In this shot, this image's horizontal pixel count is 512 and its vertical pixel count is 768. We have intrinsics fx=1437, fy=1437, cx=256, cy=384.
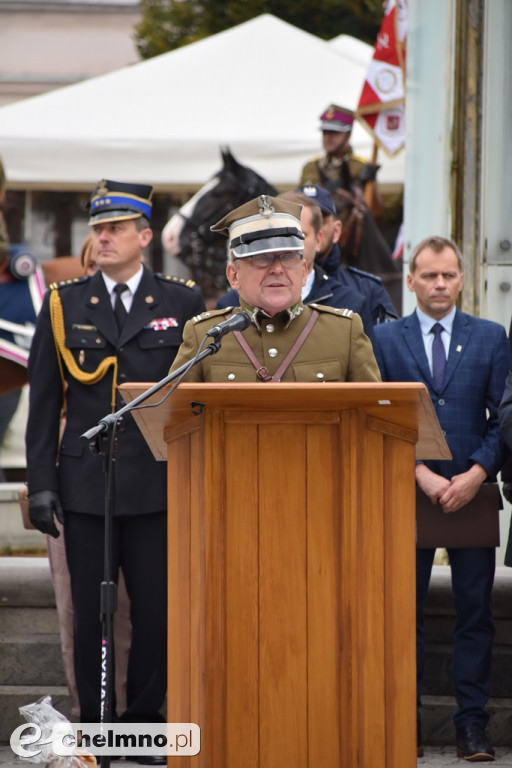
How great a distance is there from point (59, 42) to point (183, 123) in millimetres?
14907

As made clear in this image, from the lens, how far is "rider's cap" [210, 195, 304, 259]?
425 centimetres

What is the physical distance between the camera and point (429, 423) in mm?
3947

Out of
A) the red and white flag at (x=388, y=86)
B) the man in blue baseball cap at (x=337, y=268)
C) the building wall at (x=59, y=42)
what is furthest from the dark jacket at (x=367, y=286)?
the building wall at (x=59, y=42)

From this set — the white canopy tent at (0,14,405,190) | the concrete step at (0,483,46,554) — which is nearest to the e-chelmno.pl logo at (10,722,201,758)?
the concrete step at (0,483,46,554)

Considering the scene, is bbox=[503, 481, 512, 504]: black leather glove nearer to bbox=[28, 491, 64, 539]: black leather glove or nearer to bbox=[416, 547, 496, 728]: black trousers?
bbox=[416, 547, 496, 728]: black trousers

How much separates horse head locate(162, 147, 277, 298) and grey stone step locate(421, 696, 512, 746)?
6.72 meters

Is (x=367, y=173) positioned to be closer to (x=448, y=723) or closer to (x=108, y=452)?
(x=448, y=723)

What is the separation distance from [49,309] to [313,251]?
43.2 inches

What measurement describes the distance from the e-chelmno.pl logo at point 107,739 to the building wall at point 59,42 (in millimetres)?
23381

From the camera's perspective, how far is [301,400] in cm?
379

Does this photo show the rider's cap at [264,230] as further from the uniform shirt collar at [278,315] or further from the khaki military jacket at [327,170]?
the khaki military jacket at [327,170]

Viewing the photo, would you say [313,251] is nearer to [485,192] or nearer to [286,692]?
[485,192]

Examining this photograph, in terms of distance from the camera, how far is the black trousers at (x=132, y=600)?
5379mm

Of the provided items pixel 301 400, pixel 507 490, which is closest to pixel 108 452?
pixel 301 400
